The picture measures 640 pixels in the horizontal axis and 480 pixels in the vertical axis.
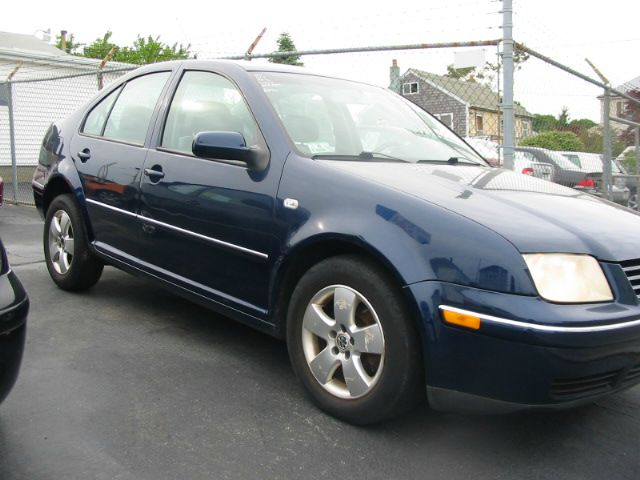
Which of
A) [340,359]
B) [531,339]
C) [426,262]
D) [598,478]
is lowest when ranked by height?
[598,478]

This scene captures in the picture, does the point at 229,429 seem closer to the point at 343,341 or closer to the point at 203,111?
the point at 343,341

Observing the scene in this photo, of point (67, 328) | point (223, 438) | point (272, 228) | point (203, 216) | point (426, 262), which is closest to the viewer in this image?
point (426, 262)

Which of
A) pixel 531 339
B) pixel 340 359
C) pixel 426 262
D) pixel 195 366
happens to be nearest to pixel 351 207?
pixel 426 262

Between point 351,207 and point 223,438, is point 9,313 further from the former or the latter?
point 351,207

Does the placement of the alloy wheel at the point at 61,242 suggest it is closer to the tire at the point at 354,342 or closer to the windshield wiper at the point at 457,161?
the tire at the point at 354,342

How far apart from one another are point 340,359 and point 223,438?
0.58 metres

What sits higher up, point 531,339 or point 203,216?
point 203,216

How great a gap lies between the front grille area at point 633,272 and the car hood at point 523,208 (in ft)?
0.09

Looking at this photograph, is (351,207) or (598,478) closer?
(598,478)

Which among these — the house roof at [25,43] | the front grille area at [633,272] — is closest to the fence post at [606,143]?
the front grille area at [633,272]

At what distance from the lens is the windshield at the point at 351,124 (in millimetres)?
3256

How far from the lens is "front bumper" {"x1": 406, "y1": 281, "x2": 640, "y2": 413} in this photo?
7.20 feet

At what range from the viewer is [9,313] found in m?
2.19

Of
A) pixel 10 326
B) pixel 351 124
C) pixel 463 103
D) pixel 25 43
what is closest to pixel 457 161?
pixel 351 124
